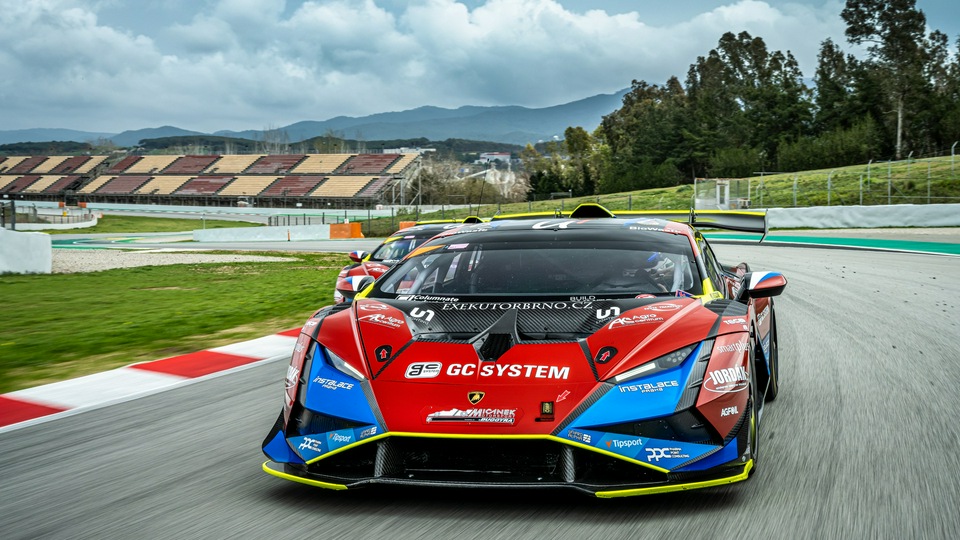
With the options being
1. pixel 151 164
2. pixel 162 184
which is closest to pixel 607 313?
pixel 162 184

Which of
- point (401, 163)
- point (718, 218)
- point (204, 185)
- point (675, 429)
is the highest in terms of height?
point (401, 163)

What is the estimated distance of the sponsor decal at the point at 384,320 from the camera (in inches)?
160

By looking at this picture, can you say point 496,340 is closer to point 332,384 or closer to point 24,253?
point 332,384

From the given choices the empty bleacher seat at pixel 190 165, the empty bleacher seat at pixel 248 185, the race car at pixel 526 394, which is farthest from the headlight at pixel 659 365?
the empty bleacher seat at pixel 190 165

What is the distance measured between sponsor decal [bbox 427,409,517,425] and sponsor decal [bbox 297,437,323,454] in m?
0.52

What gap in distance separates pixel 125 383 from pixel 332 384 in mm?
3800

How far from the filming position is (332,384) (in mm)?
3721

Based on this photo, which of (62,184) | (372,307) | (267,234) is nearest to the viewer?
(372,307)

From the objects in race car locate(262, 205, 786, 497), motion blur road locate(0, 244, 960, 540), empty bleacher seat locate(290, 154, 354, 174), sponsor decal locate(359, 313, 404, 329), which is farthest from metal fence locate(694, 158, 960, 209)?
empty bleacher seat locate(290, 154, 354, 174)

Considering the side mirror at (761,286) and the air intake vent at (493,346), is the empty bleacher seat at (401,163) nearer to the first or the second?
the side mirror at (761,286)

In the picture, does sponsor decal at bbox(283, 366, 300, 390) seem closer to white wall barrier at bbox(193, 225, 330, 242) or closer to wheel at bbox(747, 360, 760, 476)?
wheel at bbox(747, 360, 760, 476)

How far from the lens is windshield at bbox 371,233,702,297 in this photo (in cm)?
468

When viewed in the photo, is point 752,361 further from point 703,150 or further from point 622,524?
point 703,150

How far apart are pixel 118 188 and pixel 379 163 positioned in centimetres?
3407
